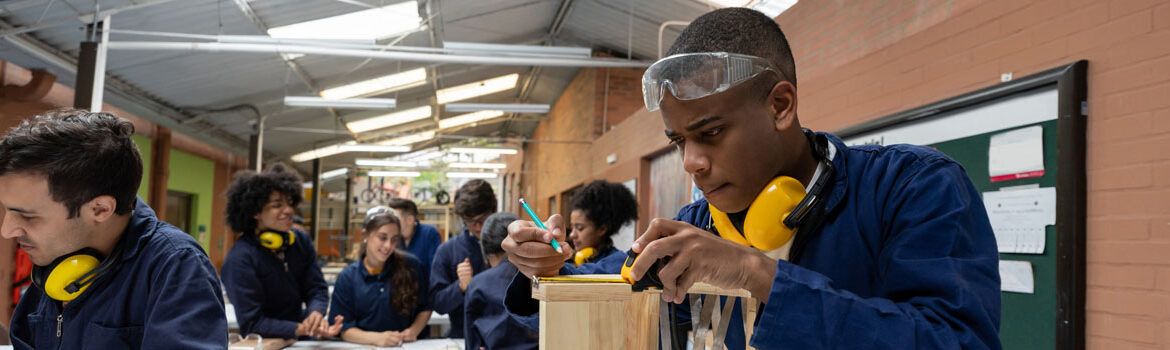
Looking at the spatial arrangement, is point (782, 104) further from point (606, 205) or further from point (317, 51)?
point (317, 51)

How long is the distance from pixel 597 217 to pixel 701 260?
2971 millimetres

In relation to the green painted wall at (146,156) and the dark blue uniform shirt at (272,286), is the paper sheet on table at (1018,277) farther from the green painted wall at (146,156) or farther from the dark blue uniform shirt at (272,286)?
the green painted wall at (146,156)

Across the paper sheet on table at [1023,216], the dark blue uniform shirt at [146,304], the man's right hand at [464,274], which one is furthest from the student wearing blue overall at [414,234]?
the dark blue uniform shirt at [146,304]

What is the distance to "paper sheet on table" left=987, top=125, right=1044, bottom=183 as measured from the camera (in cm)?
273

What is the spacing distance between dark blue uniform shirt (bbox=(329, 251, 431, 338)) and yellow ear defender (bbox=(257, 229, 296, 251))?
45cm

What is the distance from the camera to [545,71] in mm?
13727

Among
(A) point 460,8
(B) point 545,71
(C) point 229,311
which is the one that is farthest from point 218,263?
(C) point 229,311

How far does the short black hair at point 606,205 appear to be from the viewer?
12.7 feet

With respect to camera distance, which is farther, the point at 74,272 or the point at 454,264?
the point at 454,264

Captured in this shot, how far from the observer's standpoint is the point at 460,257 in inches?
183

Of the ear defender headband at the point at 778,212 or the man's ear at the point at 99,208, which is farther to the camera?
the man's ear at the point at 99,208

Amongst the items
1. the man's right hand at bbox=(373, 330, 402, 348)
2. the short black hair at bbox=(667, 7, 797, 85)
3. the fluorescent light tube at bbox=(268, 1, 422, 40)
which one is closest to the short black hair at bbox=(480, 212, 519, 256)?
the man's right hand at bbox=(373, 330, 402, 348)

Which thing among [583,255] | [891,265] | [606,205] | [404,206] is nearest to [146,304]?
[891,265]

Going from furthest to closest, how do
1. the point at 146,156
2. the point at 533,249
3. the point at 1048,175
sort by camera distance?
the point at 146,156
the point at 1048,175
the point at 533,249
